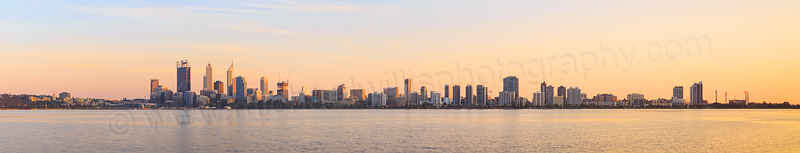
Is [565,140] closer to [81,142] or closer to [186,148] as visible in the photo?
[186,148]

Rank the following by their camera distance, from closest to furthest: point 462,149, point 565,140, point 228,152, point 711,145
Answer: point 228,152 < point 462,149 < point 711,145 < point 565,140

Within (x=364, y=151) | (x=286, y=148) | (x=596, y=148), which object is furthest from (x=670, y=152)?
(x=286, y=148)

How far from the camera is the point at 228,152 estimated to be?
197 feet

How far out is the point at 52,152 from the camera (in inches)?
2404

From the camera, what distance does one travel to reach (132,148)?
208 ft

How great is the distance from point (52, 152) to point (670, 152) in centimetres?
5711

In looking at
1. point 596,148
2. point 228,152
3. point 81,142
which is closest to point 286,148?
point 228,152

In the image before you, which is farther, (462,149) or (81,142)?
(81,142)

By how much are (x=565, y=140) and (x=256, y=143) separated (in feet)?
115

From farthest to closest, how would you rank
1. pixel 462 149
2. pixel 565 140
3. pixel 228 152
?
pixel 565 140 < pixel 462 149 < pixel 228 152

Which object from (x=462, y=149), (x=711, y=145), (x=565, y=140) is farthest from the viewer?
(x=565, y=140)

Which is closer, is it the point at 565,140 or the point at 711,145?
the point at 711,145

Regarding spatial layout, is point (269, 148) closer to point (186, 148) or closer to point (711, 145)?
point (186, 148)

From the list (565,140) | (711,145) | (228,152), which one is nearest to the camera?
(228,152)
